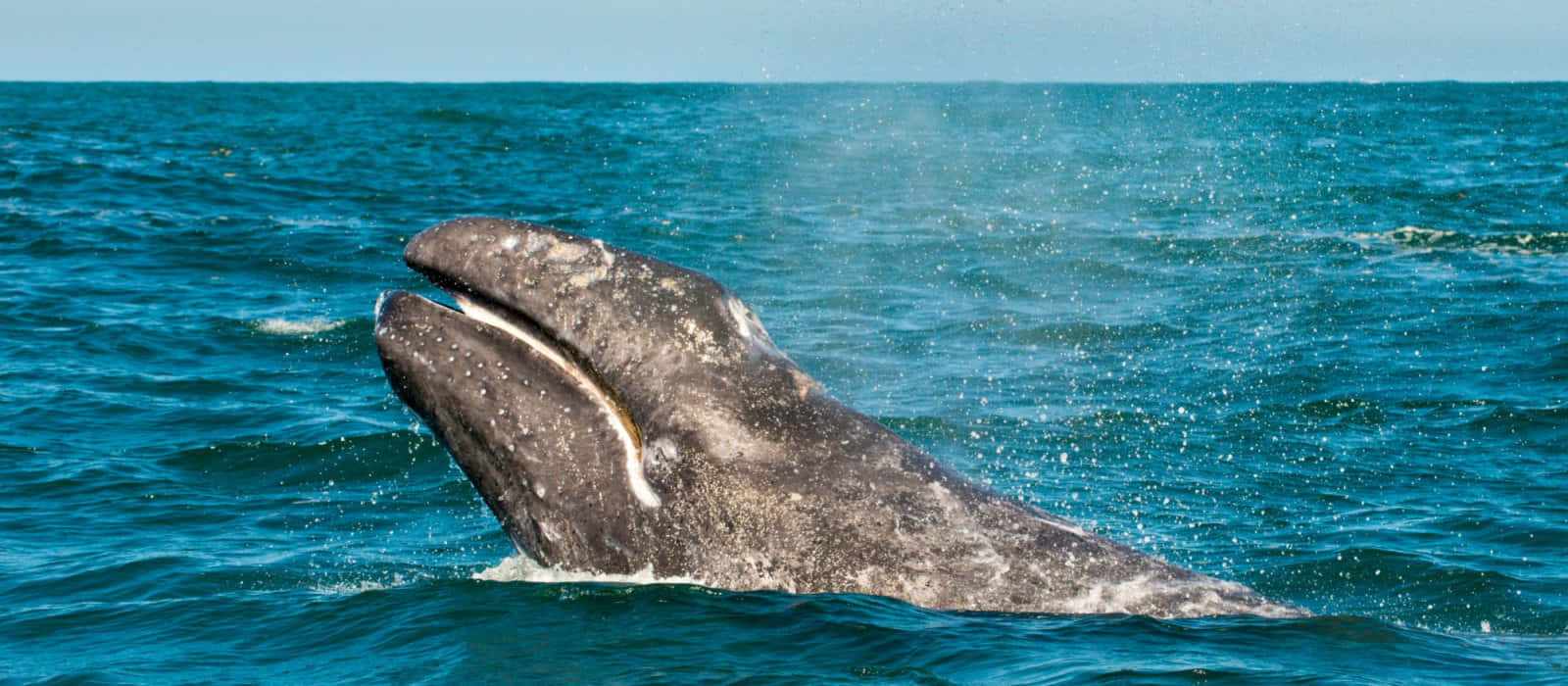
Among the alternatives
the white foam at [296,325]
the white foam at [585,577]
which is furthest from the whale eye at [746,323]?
the white foam at [296,325]

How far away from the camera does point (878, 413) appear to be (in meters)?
13.9

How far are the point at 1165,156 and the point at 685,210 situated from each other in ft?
69.0

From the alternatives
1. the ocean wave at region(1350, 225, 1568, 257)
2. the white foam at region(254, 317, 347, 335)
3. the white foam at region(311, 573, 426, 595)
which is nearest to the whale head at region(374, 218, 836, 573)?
the white foam at region(311, 573, 426, 595)

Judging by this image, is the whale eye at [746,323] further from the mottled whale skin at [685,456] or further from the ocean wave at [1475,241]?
the ocean wave at [1475,241]

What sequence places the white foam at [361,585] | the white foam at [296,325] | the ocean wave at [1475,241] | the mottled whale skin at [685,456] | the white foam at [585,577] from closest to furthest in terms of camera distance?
1. the mottled whale skin at [685,456]
2. the white foam at [585,577]
3. the white foam at [361,585]
4. the white foam at [296,325]
5. the ocean wave at [1475,241]

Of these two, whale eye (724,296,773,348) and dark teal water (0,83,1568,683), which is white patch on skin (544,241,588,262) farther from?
dark teal water (0,83,1568,683)

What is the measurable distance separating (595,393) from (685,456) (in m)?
0.49

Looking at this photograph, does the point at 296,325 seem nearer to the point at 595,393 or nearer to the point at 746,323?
the point at 595,393

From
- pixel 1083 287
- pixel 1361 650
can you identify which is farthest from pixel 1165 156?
pixel 1361 650

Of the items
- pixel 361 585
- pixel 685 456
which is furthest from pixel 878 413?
pixel 685 456

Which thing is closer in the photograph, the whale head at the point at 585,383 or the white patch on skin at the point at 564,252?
the whale head at the point at 585,383

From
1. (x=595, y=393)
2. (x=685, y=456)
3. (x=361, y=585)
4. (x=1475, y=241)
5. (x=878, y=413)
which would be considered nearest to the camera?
(x=685, y=456)

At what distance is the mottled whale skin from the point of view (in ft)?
19.5

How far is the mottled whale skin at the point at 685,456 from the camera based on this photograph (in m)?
5.93
